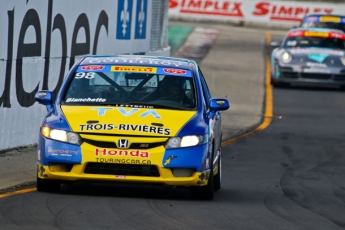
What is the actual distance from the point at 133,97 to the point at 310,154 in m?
5.36

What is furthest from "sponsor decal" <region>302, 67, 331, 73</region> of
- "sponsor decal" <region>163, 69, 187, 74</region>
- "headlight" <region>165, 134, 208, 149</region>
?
"headlight" <region>165, 134, 208, 149</region>

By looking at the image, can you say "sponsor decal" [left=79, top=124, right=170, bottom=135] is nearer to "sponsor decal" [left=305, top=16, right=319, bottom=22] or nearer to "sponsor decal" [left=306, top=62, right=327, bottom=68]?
"sponsor decal" [left=306, top=62, right=327, bottom=68]

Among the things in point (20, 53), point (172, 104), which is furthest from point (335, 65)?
point (172, 104)

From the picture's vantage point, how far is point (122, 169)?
973cm

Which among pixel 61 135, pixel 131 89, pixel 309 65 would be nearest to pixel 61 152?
pixel 61 135

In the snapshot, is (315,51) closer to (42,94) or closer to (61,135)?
(42,94)

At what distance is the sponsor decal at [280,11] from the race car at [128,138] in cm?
3617

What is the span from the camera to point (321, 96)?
2483 centimetres

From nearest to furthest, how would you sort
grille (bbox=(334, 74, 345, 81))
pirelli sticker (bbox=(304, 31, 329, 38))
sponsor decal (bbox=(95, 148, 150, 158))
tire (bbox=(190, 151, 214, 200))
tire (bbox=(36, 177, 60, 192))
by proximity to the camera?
sponsor decal (bbox=(95, 148, 150, 158)), tire (bbox=(36, 177, 60, 192)), tire (bbox=(190, 151, 214, 200)), grille (bbox=(334, 74, 345, 81)), pirelli sticker (bbox=(304, 31, 329, 38))

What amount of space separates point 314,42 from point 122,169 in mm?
17627

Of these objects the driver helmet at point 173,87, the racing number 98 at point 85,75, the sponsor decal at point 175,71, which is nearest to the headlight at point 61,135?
the racing number 98 at point 85,75

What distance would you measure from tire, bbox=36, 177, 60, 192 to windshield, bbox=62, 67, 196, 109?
0.89 meters

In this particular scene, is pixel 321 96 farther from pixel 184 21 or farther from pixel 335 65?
pixel 184 21

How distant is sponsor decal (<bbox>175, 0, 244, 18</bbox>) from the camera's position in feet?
152
